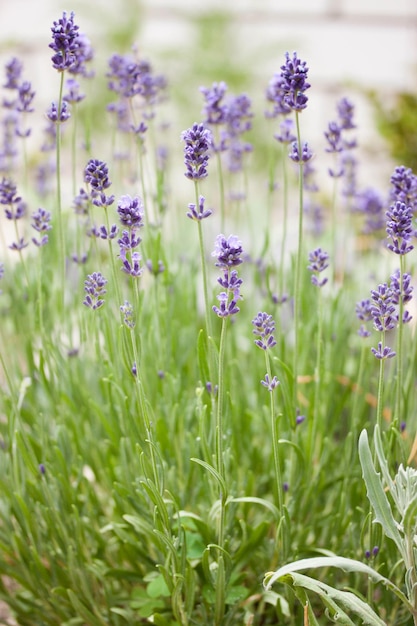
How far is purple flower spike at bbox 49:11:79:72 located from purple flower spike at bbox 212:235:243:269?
32 centimetres

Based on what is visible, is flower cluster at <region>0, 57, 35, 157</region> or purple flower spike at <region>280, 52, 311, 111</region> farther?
flower cluster at <region>0, 57, 35, 157</region>

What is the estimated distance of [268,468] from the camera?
50.8 inches

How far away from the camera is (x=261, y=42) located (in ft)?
17.2

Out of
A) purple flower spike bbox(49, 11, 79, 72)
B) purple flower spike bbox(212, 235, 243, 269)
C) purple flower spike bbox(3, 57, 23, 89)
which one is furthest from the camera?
purple flower spike bbox(3, 57, 23, 89)

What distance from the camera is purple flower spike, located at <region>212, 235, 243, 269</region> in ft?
2.71

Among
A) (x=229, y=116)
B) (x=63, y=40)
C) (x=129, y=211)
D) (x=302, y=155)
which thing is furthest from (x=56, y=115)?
(x=229, y=116)

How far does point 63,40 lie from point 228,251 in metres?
0.35

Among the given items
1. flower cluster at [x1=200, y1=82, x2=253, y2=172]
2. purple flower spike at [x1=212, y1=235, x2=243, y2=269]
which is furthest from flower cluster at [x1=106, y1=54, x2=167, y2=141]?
purple flower spike at [x1=212, y1=235, x2=243, y2=269]

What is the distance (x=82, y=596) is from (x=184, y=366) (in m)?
0.45

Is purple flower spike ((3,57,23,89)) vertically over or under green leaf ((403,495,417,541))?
over

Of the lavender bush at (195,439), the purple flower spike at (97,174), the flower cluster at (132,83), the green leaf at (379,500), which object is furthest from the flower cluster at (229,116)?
the green leaf at (379,500)

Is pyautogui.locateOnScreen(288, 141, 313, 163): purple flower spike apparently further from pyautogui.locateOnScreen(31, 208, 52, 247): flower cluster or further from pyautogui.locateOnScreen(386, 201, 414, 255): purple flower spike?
pyautogui.locateOnScreen(31, 208, 52, 247): flower cluster

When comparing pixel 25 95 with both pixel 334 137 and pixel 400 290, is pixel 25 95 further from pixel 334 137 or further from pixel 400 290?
pixel 400 290

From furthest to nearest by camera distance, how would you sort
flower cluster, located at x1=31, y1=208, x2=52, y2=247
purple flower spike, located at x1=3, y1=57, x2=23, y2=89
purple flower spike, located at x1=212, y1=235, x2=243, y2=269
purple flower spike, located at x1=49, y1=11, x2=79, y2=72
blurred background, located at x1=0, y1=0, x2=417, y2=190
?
blurred background, located at x1=0, y1=0, x2=417, y2=190 < purple flower spike, located at x1=3, y1=57, x2=23, y2=89 < flower cluster, located at x1=31, y1=208, x2=52, y2=247 < purple flower spike, located at x1=49, y1=11, x2=79, y2=72 < purple flower spike, located at x1=212, y1=235, x2=243, y2=269
